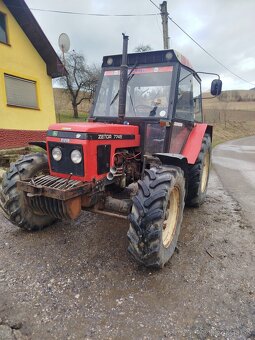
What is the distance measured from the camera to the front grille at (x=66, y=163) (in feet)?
10.4

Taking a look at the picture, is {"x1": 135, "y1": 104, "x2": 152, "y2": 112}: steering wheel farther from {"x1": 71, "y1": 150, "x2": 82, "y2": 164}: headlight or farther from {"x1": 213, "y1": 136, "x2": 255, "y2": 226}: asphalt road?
{"x1": 213, "y1": 136, "x2": 255, "y2": 226}: asphalt road

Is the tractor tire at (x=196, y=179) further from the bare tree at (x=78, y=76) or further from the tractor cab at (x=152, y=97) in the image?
the bare tree at (x=78, y=76)

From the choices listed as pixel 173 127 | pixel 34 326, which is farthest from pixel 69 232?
pixel 173 127

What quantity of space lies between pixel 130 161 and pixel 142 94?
3.19 feet

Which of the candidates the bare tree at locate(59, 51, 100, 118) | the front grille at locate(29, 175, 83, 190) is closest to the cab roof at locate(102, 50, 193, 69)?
the front grille at locate(29, 175, 83, 190)

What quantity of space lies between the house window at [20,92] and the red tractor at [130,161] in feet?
24.5

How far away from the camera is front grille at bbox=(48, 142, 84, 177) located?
3.18 m

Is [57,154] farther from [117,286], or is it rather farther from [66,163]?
[117,286]

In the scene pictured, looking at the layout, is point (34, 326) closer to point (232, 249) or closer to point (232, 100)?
point (232, 249)

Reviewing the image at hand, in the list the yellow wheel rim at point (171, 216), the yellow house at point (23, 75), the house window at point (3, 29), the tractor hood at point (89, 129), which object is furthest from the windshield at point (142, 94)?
the house window at point (3, 29)

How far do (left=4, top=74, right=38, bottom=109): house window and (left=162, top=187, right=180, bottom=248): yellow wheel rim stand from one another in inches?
353

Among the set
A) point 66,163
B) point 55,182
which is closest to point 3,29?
point 66,163

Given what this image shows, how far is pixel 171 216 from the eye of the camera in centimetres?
358

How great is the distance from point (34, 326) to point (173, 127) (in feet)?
9.27
